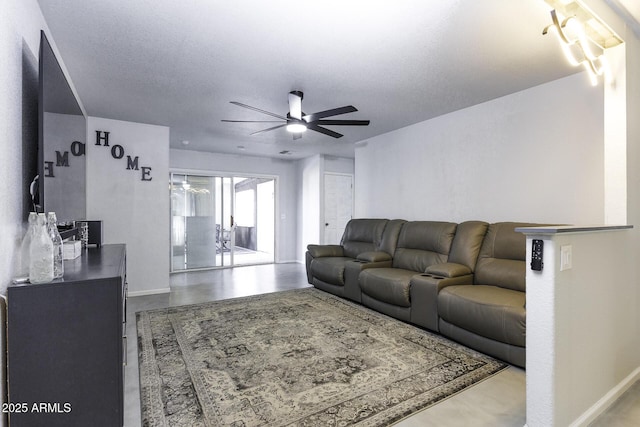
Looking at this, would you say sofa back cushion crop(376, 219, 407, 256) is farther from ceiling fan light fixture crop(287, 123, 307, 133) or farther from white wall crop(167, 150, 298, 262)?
white wall crop(167, 150, 298, 262)

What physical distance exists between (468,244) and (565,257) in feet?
6.31

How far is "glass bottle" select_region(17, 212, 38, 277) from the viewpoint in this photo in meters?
1.39

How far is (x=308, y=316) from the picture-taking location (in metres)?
3.54

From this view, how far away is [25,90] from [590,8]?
10.5 ft

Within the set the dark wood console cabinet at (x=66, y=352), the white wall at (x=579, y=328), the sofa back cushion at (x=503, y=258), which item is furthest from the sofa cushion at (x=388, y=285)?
the dark wood console cabinet at (x=66, y=352)

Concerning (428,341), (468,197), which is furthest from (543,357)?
(468,197)

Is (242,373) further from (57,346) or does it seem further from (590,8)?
(590,8)

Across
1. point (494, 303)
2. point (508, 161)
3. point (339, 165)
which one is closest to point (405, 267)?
point (494, 303)

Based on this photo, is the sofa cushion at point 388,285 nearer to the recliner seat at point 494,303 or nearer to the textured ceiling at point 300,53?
the recliner seat at point 494,303

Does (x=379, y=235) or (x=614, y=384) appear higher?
(x=379, y=235)

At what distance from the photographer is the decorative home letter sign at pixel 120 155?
4286mm

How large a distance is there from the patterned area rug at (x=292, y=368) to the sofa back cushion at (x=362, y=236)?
1.32 m

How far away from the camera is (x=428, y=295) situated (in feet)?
9.95

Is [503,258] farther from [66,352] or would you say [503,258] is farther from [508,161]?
[66,352]
